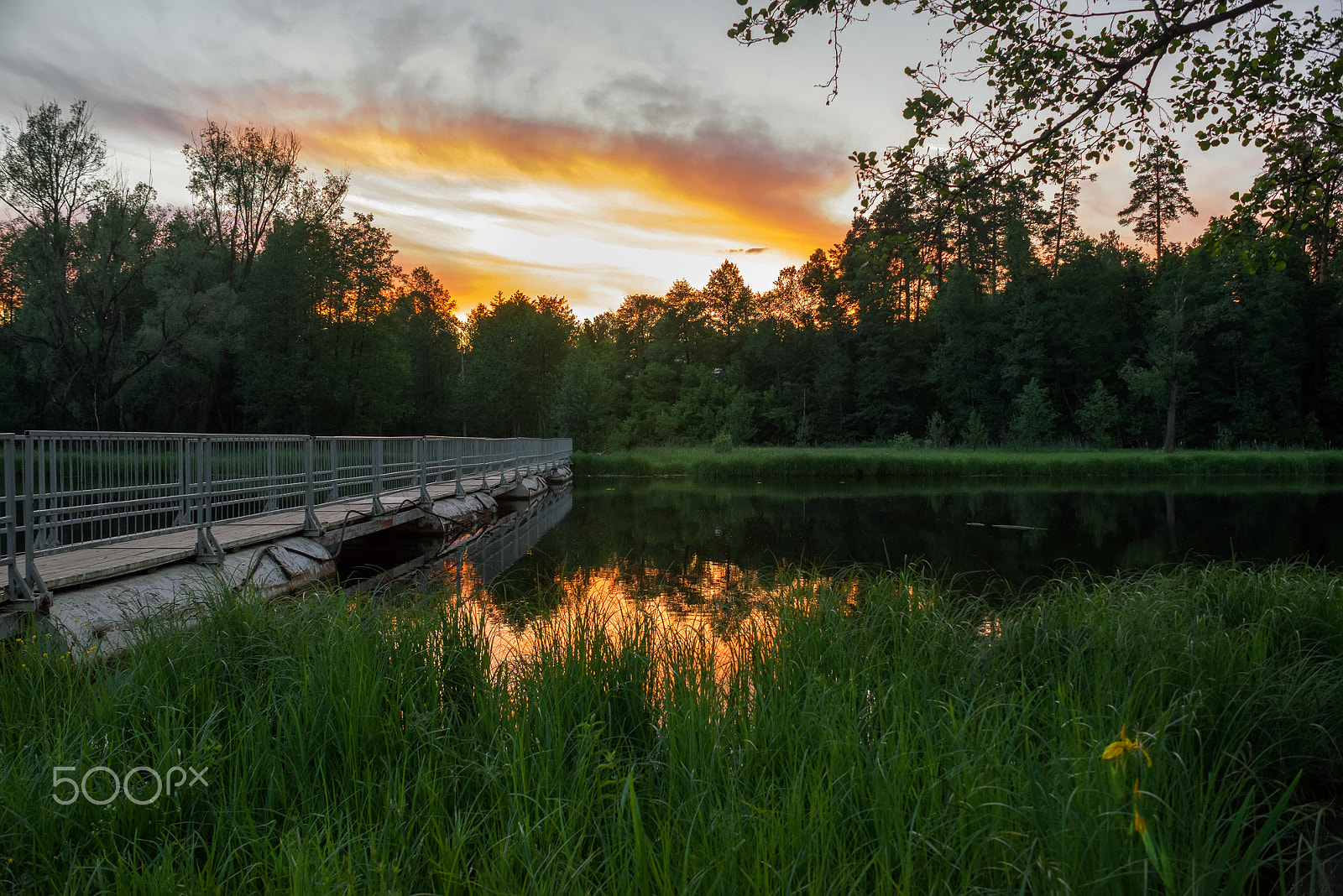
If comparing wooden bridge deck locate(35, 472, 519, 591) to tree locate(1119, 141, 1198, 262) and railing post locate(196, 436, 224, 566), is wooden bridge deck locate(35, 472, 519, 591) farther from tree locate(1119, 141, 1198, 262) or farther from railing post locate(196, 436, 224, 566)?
tree locate(1119, 141, 1198, 262)

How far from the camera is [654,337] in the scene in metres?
76.1

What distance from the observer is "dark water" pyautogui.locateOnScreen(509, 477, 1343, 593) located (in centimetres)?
1341

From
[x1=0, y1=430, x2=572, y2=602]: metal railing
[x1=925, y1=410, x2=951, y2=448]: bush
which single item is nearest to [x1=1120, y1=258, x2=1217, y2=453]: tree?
[x1=925, y1=410, x2=951, y2=448]: bush

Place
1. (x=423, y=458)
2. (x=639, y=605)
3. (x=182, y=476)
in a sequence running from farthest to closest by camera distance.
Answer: (x=423, y=458)
(x=639, y=605)
(x=182, y=476)

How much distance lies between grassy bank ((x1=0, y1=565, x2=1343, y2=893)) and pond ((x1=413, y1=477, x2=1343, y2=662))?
120 centimetres

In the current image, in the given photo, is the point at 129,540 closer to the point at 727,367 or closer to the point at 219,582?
the point at 219,582

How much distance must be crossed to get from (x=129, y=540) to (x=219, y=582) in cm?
375

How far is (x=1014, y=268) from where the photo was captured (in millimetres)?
53812

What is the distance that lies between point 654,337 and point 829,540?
61.3 m

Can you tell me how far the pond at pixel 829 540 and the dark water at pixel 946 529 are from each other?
6 centimetres

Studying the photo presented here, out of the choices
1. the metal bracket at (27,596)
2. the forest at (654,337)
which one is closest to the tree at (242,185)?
the forest at (654,337)

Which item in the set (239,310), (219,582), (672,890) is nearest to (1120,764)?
(672,890)

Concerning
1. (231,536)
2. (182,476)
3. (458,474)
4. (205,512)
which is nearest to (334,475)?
(231,536)

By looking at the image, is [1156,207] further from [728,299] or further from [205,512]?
[205,512]
